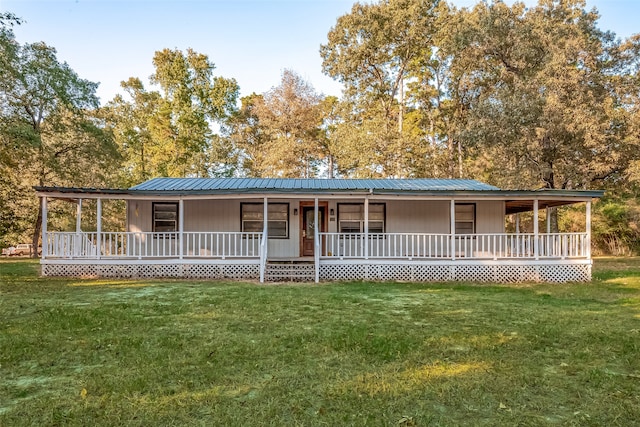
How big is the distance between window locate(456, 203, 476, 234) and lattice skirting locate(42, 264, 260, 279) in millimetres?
7030

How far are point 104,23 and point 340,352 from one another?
1365cm

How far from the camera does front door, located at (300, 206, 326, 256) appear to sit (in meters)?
13.6

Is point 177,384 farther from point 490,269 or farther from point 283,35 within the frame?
point 283,35

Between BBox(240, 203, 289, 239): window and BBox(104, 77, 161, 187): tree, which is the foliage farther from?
BBox(240, 203, 289, 239): window

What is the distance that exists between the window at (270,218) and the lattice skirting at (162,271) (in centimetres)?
201

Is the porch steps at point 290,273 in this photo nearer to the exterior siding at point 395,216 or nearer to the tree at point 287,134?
the exterior siding at point 395,216

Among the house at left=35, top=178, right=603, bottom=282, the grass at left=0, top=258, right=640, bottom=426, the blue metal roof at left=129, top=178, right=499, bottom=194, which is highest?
the blue metal roof at left=129, top=178, right=499, bottom=194

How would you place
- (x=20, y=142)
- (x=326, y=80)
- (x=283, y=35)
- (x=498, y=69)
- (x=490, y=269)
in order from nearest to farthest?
(x=490, y=269), (x=20, y=142), (x=283, y=35), (x=498, y=69), (x=326, y=80)

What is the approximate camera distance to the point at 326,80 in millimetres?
28000

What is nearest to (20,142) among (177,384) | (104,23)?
(104,23)

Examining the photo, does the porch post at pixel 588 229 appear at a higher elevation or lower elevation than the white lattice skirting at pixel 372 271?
higher

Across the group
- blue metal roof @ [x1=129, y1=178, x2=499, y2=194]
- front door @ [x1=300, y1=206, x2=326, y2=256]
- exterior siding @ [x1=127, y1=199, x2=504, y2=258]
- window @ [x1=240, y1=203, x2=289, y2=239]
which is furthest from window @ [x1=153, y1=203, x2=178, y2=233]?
front door @ [x1=300, y1=206, x2=326, y2=256]

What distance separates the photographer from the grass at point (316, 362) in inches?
122

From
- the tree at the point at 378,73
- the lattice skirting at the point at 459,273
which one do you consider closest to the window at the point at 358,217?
the lattice skirting at the point at 459,273
